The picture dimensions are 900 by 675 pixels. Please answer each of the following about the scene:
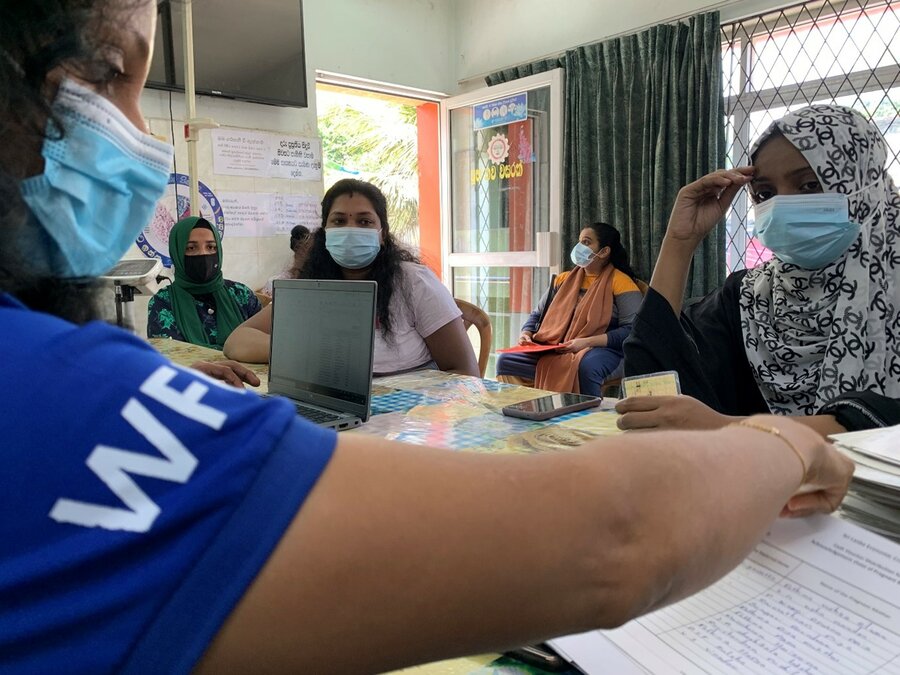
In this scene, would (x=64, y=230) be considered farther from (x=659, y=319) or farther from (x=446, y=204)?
(x=446, y=204)

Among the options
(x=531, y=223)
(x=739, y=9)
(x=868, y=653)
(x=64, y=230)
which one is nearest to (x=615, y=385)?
(x=531, y=223)

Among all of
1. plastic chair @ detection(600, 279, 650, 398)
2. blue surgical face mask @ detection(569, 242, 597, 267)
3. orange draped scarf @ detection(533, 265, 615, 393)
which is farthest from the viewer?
blue surgical face mask @ detection(569, 242, 597, 267)

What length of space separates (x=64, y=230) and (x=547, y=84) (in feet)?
12.1

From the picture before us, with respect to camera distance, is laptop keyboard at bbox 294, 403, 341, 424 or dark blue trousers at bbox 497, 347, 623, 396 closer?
laptop keyboard at bbox 294, 403, 341, 424

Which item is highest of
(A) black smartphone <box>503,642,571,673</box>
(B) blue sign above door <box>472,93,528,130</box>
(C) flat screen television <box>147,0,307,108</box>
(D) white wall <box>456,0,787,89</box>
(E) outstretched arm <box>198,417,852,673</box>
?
(D) white wall <box>456,0,787,89</box>

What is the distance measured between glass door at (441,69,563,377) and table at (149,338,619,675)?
2.51m

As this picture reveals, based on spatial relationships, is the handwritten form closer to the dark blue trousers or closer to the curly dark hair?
the curly dark hair

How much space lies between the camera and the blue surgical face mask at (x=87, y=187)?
434 mm

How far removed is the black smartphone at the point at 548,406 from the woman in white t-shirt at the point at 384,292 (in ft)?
2.21

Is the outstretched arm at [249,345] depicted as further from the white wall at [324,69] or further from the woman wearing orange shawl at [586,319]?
the woman wearing orange shawl at [586,319]

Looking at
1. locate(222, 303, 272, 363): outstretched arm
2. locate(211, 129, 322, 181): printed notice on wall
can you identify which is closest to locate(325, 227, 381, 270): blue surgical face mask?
locate(222, 303, 272, 363): outstretched arm

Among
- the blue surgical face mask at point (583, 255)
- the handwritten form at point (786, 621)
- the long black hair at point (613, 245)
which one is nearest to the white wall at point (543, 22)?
the long black hair at point (613, 245)

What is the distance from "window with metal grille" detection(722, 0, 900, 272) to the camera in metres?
2.73

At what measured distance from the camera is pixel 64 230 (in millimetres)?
456
